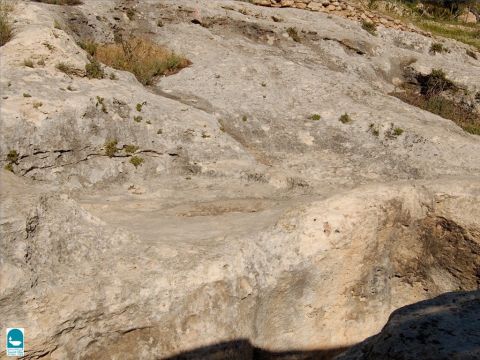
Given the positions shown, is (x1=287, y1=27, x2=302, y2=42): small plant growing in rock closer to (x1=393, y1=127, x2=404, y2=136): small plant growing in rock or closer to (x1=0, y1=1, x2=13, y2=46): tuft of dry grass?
(x1=393, y1=127, x2=404, y2=136): small plant growing in rock

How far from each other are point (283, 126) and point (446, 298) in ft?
40.9

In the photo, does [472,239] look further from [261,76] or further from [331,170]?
[261,76]

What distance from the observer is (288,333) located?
962cm

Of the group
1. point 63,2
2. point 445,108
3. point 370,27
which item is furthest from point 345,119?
point 63,2

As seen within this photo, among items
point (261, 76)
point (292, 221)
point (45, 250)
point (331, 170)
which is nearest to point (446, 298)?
point (292, 221)

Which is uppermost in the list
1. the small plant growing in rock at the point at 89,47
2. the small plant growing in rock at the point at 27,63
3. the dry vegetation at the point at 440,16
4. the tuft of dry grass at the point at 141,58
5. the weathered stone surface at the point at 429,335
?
the weathered stone surface at the point at 429,335

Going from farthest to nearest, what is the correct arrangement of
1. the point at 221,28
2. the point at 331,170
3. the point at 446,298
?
the point at 221,28 < the point at 331,170 < the point at 446,298

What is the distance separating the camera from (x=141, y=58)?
2016cm

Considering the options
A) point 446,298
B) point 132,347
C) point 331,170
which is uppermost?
point 446,298

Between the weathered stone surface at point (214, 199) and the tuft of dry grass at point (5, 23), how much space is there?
49 centimetres

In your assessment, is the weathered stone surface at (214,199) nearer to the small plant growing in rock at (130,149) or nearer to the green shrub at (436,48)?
the small plant growing in rock at (130,149)

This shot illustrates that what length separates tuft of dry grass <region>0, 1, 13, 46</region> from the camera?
16.3 metres

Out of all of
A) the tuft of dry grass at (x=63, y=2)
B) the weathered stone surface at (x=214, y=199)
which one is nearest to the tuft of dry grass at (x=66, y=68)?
the weathered stone surface at (x=214, y=199)

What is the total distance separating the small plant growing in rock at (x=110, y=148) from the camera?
14.2 metres
